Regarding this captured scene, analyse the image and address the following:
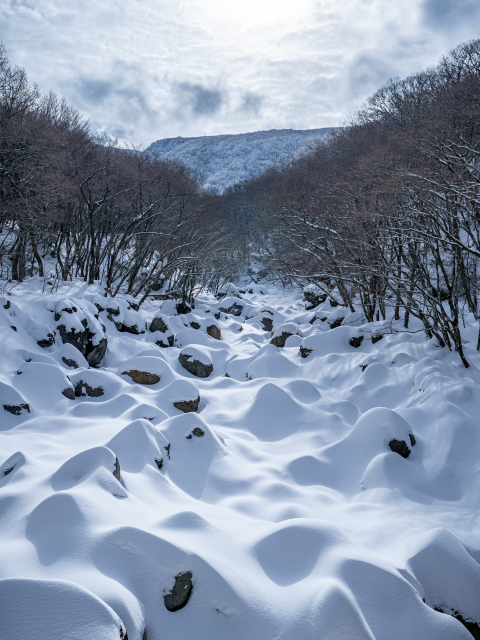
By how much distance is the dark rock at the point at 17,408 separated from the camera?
18.1 feet

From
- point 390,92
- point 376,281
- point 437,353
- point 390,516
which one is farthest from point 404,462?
point 390,92

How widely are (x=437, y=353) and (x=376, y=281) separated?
256 centimetres

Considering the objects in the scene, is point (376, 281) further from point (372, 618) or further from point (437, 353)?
point (372, 618)

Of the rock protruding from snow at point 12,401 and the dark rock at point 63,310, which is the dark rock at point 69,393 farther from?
the dark rock at point 63,310

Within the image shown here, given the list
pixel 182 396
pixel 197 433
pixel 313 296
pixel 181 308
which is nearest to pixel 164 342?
pixel 181 308

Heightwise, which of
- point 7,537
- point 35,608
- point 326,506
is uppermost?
point 35,608

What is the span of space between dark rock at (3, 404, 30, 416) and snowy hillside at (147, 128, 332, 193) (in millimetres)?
69777

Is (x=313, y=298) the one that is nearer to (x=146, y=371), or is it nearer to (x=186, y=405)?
(x=146, y=371)

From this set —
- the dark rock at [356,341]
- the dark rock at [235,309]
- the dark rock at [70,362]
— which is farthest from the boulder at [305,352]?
the dark rock at [235,309]

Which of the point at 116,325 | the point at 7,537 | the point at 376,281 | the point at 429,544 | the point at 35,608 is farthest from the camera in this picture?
the point at 116,325

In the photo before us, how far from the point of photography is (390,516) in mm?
4270

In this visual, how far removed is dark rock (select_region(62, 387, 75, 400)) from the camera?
255 inches

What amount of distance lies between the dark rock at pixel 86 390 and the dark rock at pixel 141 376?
4.04 feet

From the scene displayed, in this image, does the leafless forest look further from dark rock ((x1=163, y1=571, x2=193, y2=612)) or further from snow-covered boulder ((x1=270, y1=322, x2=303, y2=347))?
dark rock ((x1=163, y1=571, x2=193, y2=612))
